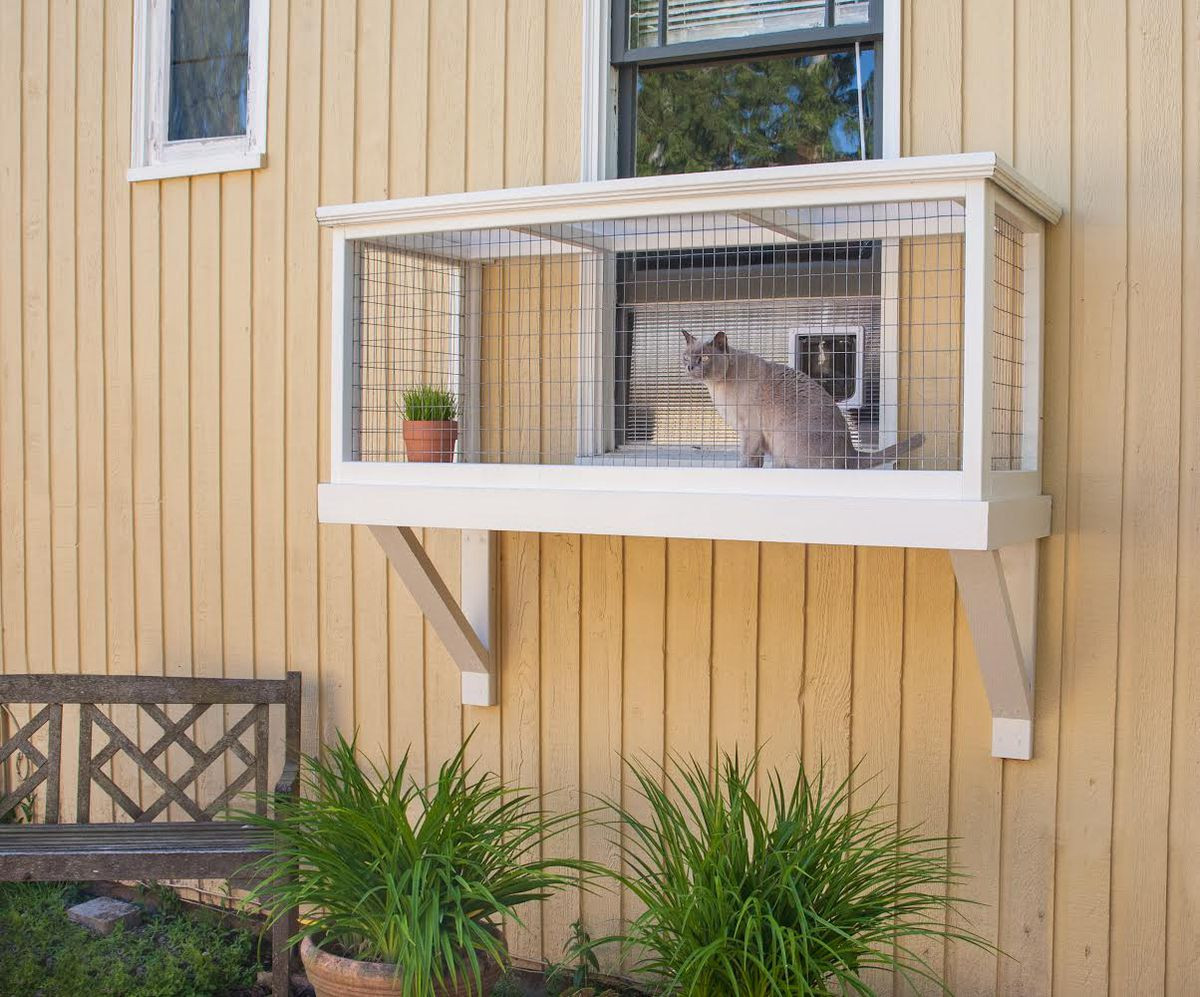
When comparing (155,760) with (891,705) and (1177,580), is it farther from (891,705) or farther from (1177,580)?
(1177,580)

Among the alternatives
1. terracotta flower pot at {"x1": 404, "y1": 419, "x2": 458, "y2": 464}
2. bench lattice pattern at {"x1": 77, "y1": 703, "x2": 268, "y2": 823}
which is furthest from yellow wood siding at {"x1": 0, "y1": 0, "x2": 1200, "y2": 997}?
terracotta flower pot at {"x1": 404, "y1": 419, "x2": 458, "y2": 464}

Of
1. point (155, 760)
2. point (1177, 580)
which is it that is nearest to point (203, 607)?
point (155, 760)

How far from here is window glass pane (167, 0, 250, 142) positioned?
14.8 feet

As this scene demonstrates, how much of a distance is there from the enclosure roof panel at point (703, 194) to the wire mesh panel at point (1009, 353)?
0.14 metres

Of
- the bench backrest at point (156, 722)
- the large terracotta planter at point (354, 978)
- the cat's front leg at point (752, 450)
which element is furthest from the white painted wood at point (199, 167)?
the large terracotta planter at point (354, 978)

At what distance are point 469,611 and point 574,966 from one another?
3.63ft

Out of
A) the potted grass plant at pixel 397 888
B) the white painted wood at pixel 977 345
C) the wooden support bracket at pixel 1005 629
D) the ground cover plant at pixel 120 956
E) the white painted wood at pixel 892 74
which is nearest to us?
the white painted wood at pixel 977 345

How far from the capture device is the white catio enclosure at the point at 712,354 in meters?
2.92

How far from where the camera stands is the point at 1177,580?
10.6 feet

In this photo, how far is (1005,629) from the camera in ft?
10.2

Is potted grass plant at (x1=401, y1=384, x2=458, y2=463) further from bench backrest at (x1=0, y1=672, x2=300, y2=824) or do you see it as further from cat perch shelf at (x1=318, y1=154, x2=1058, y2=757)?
bench backrest at (x1=0, y1=672, x2=300, y2=824)

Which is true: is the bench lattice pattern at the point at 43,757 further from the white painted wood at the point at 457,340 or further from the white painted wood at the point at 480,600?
the white painted wood at the point at 457,340

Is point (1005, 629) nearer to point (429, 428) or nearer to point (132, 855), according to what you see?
point (429, 428)

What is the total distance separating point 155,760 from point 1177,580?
3.39 meters
